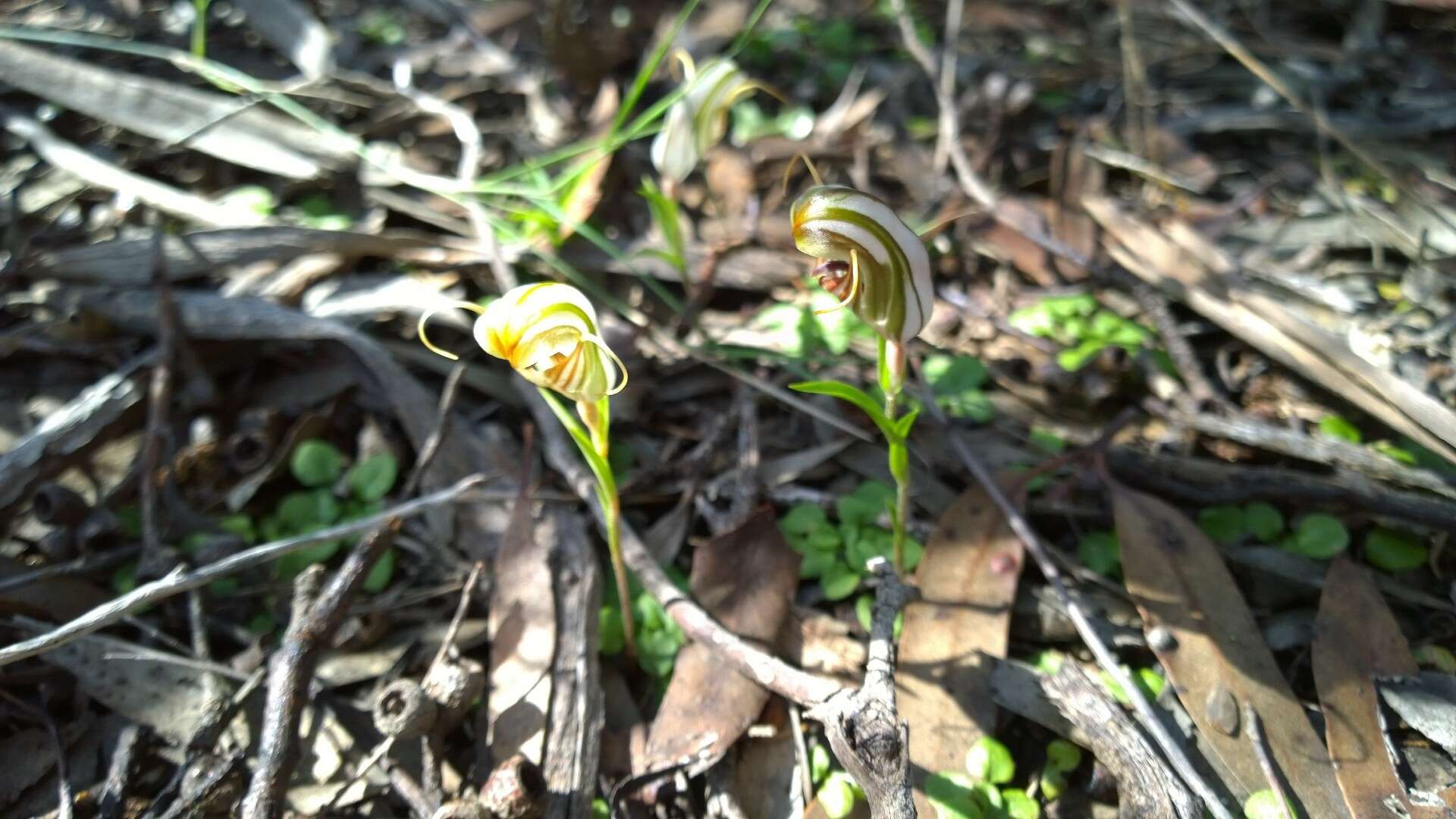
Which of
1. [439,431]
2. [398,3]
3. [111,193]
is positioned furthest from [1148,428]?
[398,3]

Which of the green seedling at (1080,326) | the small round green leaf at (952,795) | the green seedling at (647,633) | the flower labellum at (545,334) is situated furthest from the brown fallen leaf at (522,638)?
the green seedling at (1080,326)

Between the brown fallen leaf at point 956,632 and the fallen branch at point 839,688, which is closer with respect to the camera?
the fallen branch at point 839,688

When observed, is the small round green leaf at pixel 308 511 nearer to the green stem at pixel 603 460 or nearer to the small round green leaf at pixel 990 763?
the green stem at pixel 603 460

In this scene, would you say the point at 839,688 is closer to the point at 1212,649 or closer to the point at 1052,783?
the point at 1052,783

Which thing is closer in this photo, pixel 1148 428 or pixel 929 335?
pixel 1148 428

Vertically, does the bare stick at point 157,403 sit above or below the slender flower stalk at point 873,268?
below

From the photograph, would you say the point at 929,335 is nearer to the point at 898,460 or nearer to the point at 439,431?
the point at 898,460
